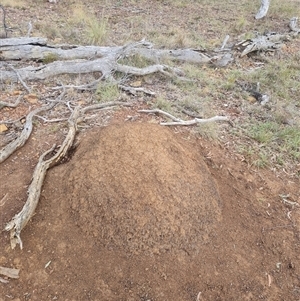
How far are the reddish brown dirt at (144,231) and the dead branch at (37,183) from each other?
0.21 ft

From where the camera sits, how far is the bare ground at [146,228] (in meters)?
2.09

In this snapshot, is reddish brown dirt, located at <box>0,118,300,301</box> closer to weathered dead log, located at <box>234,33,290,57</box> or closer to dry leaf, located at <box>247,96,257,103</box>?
dry leaf, located at <box>247,96,257,103</box>

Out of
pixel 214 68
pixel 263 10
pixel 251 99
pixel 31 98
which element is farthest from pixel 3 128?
pixel 263 10

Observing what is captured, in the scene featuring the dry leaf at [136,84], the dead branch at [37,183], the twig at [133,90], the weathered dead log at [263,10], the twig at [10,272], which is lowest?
the weathered dead log at [263,10]

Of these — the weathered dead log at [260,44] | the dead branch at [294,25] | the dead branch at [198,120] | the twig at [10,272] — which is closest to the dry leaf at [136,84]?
the dead branch at [198,120]

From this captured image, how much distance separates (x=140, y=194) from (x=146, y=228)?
0.24 m

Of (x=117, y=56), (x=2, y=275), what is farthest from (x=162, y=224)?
(x=117, y=56)

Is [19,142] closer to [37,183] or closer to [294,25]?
[37,183]

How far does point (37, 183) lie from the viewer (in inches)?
97.0

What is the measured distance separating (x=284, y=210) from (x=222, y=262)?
81 cm

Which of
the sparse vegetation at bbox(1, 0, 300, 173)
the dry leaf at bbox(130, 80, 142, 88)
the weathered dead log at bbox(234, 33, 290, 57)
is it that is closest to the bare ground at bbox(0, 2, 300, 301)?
the sparse vegetation at bbox(1, 0, 300, 173)

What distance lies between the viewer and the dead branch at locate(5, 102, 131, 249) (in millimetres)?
2152

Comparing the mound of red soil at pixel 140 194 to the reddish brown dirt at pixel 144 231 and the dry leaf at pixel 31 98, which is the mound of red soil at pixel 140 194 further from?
the dry leaf at pixel 31 98

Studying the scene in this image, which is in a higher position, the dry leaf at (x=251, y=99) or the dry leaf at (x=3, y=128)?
the dry leaf at (x=3, y=128)
